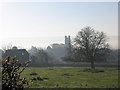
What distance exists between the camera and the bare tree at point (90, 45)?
4962 cm

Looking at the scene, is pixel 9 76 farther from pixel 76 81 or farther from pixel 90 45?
pixel 90 45

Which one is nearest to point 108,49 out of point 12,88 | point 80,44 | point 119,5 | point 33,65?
point 80,44

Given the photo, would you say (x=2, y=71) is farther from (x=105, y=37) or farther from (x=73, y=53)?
(x=105, y=37)

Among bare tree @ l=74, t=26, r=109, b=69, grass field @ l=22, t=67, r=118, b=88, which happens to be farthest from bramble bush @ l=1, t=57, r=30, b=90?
bare tree @ l=74, t=26, r=109, b=69

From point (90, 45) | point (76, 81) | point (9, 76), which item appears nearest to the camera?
point (9, 76)

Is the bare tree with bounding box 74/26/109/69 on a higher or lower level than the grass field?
higher

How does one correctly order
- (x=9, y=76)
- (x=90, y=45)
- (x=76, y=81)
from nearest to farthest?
(x=9, y=76) → (x=76, y=81) → (x=90, y=45)

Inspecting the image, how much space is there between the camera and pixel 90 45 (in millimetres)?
50688

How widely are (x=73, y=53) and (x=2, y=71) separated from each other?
4322 centimetres

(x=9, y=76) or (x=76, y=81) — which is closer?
(x=9, y=76)

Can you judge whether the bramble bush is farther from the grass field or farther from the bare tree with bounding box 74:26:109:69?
the bare tree with bounding box 74:26:109:69

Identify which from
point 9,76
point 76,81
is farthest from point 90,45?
point 9,76

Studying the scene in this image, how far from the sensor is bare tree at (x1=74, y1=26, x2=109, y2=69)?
49.6 meters

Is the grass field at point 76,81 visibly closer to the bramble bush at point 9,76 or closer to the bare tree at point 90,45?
the bramble bush at point 9,76
